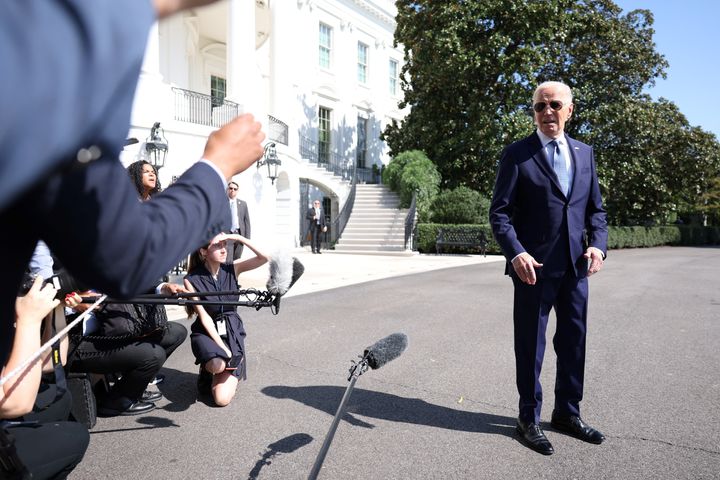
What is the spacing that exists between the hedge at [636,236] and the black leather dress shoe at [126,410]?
15264 mm

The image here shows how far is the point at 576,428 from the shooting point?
3.47 meters

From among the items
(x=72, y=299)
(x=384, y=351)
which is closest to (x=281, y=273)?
(x=384, y=351)

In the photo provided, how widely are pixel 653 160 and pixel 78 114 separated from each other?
2883 cm

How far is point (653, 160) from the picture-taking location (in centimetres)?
2561

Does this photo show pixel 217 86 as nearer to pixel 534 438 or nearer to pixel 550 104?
pixel 550 104

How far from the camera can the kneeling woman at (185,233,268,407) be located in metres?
4.19

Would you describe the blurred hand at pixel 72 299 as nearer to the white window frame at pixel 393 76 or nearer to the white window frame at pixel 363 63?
the white window frame at pixel 363 63

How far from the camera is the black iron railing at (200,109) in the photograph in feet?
59.4

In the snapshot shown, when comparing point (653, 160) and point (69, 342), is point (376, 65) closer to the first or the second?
point (653, 160)

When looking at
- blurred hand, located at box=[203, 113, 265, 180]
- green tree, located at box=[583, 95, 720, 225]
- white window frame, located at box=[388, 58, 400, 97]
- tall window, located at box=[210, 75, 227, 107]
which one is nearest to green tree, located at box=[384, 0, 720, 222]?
green tree, located at box=[583, 95, 720, 225]

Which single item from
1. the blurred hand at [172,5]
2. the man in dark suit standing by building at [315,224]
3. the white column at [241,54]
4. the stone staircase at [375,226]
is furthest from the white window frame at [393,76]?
the blurred hand at [172,5]

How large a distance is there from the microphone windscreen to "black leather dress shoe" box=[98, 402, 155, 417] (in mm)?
2384

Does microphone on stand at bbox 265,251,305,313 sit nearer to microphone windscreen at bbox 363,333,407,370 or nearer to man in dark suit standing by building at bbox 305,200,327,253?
microphone windscreen at bbox 363,333,407,370

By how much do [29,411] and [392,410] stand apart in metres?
2.46
